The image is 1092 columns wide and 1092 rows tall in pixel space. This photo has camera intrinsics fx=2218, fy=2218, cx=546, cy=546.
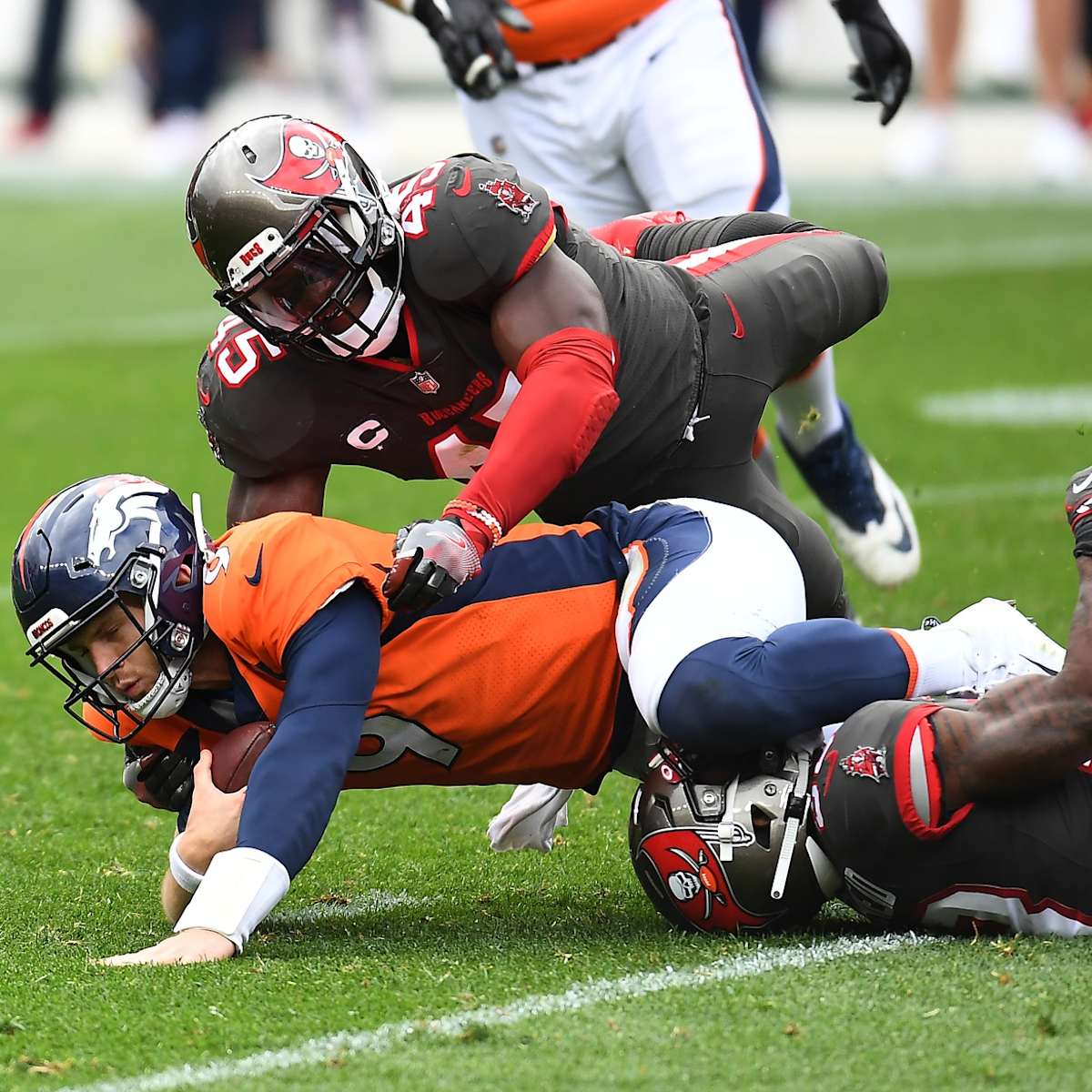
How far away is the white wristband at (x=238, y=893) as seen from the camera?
10.3ft

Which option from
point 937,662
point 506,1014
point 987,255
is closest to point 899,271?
point 987,255

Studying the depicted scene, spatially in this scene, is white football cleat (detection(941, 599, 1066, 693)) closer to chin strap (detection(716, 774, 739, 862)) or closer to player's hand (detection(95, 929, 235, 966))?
chin strap (detection(716, 774, 739, 862))

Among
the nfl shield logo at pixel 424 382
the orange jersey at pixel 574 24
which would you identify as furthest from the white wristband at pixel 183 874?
the orange jersey at pixel 574 24

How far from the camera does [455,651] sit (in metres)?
3.46

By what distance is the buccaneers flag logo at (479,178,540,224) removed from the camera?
3.62 meters

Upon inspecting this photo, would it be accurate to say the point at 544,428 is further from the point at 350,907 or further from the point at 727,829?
the point at 350,907

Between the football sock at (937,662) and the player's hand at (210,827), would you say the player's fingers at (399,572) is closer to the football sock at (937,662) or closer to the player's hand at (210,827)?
the player's hand at (210,827)

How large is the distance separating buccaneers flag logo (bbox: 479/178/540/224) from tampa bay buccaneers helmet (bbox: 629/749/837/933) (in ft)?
3.07

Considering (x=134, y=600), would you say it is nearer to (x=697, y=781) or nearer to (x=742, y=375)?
(x=697, y=781)

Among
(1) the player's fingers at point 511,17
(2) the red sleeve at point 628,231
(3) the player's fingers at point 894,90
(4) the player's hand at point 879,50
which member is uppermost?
(1) the player's fingers at point 511,17

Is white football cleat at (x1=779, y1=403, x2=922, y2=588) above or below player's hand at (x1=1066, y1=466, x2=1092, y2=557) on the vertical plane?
below

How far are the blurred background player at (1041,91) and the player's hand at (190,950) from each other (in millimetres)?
9262

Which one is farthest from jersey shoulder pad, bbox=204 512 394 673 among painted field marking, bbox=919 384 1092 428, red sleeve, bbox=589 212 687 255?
painted field marking, bbox=919 384 1092 428

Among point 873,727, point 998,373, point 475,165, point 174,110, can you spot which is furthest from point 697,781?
point 174,110
